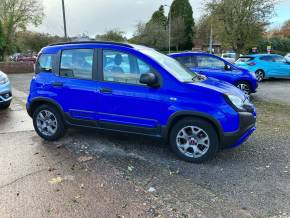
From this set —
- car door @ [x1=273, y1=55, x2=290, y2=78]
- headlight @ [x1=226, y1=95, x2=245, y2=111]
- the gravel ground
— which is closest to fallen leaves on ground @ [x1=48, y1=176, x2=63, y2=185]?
the gravel ground

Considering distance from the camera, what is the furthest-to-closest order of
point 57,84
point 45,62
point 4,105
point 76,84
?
point 4,105 → point 45,62 → point 57,84 → point 76,84

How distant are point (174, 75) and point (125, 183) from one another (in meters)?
1.76

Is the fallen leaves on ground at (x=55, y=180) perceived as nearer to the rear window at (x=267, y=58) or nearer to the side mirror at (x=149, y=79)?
the side mirror at (x=149, y=79)

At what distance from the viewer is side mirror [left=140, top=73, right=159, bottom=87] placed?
14.6 feet

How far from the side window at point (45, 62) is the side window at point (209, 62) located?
565 cm

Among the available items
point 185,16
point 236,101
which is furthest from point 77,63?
point 185,16

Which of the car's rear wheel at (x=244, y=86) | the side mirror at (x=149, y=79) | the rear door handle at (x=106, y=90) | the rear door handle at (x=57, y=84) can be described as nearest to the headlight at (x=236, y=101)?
the side mirror at (x=149, y=79)

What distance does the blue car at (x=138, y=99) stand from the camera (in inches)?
173

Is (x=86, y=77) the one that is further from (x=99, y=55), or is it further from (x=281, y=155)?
(x=281, y=155)

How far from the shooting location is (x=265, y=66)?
1546cm

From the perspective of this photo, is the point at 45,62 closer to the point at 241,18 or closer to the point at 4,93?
the point at 4,93

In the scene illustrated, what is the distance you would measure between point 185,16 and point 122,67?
49409 millimetres

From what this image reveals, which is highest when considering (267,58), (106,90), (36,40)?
(36,40)

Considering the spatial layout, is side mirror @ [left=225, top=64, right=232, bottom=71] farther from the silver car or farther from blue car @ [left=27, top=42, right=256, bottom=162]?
the silver car
